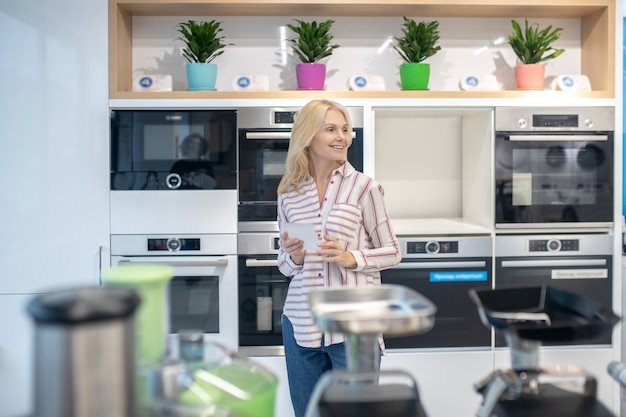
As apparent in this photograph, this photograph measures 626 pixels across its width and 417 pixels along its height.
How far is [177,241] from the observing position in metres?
3.08

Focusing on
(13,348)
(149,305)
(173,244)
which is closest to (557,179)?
(173,244)

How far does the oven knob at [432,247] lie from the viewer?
10.3 feet

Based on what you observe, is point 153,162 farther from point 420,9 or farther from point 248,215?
point 420,9

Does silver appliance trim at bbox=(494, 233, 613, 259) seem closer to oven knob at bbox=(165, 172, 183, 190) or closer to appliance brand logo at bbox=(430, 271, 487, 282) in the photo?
appliance brand logo at bbox=(430, 271, 487, 282)

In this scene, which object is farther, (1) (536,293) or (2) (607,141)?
(2) (607,141)

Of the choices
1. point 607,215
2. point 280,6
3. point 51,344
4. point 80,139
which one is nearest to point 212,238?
point 80,139

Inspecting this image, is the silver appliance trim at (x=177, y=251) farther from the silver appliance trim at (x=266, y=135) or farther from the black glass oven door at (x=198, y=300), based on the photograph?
the silver appliance trim at (x=266, y=135)

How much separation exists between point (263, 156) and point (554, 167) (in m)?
1.47

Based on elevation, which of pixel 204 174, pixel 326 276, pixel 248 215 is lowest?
pixel 326 276

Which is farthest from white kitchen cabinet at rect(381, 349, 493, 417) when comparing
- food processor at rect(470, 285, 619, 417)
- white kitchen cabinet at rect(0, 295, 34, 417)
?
food processor at rect(470, 285, 619, 417)

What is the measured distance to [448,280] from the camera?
10.3 feet

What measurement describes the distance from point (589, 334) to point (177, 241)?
7.36 ft

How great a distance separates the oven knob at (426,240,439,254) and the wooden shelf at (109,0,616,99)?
2.39 ft

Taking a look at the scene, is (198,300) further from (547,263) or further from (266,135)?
(547,263)
